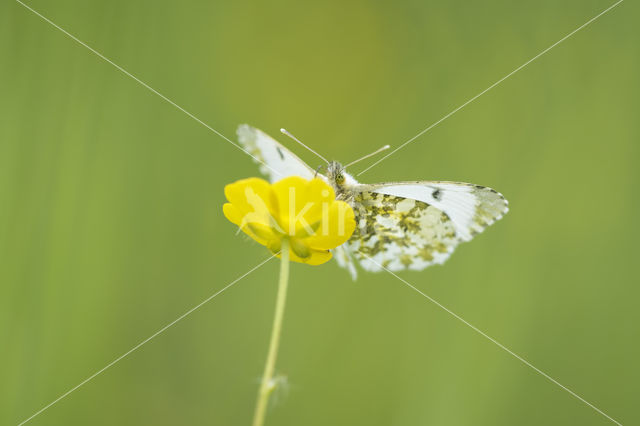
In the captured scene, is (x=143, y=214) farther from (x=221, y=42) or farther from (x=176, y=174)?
(x=221, y=42)

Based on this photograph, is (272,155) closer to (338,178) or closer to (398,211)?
(338,178)

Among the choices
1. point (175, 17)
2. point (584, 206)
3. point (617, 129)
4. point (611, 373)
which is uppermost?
point (175, 17)

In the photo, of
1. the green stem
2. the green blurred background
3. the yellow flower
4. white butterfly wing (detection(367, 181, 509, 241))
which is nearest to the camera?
the green stem

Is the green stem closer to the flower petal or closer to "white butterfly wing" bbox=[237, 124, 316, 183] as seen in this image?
the flower petal

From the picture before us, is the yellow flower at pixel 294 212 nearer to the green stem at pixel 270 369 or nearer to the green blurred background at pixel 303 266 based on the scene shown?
the green stem at pixel 270 369

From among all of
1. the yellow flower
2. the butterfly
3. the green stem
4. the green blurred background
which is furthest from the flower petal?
the green blurred background

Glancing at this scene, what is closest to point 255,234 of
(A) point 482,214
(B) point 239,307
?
(A) point 482,214

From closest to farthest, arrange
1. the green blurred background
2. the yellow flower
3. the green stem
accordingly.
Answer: the green stem → the yellow flower → the green blurred background

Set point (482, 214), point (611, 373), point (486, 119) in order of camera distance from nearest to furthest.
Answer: point (482, 214)
point (611, 373)
point (486, 119)
